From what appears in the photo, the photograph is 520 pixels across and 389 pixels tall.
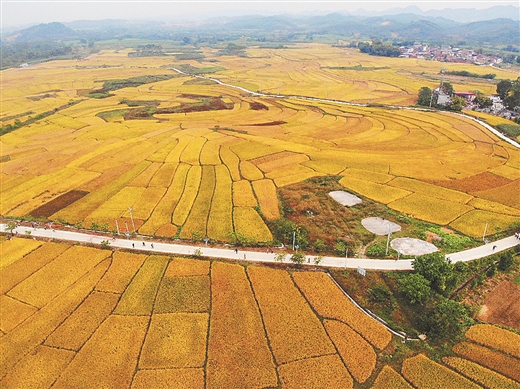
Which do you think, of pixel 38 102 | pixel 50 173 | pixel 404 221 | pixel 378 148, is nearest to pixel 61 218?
pixel 50 173

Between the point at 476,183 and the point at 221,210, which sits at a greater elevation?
the point at 221,210

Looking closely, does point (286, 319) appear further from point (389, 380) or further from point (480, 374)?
point (480, 374)

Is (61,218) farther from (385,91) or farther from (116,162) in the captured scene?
(385,91)

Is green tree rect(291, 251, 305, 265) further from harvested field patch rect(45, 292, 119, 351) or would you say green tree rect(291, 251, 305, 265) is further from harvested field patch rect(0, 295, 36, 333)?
harvested field patch rect(0, 295, 36, 333)

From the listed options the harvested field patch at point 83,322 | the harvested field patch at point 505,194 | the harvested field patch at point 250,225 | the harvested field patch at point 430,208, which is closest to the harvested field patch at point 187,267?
the harvested field patch at point 83,322

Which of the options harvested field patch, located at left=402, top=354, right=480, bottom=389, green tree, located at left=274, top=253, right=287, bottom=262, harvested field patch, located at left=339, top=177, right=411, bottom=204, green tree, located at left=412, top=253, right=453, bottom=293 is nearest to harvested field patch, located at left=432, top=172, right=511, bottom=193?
harvested field patch, located at left=339, top=177, right=411, bottom=204

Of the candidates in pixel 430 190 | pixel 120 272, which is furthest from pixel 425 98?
pixel 120 272
